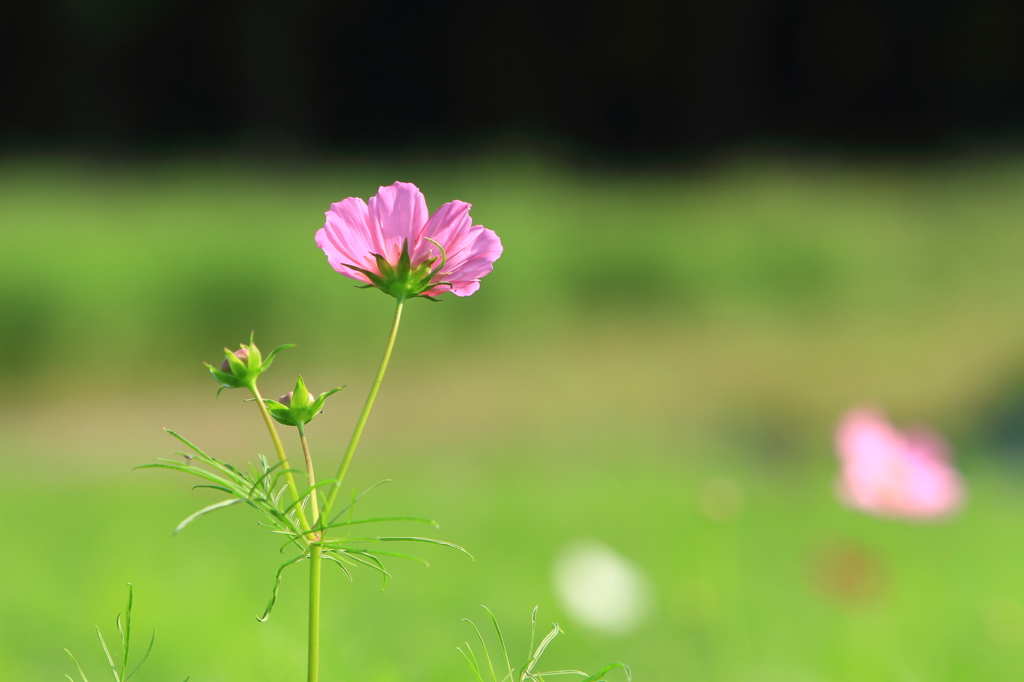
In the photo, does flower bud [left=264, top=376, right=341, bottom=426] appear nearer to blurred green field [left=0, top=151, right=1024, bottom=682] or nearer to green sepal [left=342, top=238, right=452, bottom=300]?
green sepal [left=342, top=238, right=452, bottom=300]

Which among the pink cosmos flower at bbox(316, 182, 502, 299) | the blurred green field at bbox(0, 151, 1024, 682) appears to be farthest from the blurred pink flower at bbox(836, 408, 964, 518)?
the pink cosmos flower at bbox(316, 182, 502, 299)

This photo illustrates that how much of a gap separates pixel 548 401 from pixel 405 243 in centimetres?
425

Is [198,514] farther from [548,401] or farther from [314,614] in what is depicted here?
[548,401]

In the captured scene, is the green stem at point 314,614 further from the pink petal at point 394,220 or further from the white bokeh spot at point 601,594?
the white bokeh spot at point 601,594

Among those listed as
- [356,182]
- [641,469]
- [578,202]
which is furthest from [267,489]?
[356,182]

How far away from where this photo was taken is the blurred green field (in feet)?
4.39

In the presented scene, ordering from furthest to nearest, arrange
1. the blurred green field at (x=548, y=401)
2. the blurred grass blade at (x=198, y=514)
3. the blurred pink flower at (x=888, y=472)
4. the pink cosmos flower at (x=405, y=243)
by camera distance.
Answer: the blurred green field at (x=548, y=401) → the blurred pink flower at (x=888, y=472) → the pink cosmos flower at (x=405, y=243) → the blurred grass blade at (x=198, y=514)

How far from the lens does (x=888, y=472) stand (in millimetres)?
759

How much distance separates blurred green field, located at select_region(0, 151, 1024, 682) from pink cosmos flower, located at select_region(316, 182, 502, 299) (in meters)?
0.35

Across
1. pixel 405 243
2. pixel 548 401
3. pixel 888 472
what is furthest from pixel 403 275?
pixel 548 401

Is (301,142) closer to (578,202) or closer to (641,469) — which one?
(578,202)

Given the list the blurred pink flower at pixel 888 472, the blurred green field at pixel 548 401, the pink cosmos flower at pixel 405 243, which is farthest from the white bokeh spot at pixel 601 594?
the pink cosmos flower at pixel 405 243

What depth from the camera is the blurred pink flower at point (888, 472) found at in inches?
28.6

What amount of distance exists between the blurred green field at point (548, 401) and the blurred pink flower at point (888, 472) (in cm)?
17
